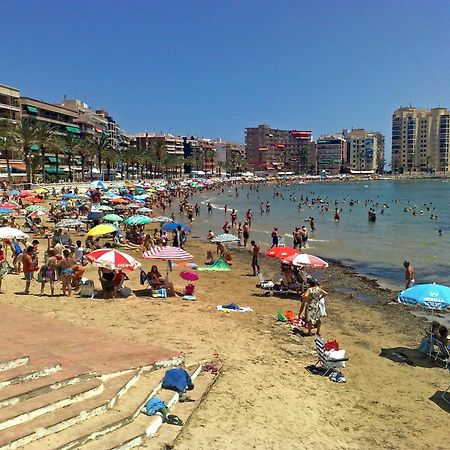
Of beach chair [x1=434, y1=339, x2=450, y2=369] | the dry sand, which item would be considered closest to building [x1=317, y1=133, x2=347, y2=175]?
the dry sand

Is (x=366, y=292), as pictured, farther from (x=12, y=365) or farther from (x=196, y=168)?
(x=196, y=168)

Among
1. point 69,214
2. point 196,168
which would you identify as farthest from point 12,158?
point 196,168

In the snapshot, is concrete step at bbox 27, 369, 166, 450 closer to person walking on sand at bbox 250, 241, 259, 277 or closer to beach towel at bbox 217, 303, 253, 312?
beach towel at bbox 217, 303, 253, 312

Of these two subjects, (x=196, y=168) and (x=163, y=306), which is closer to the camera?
(x=163, y=306)

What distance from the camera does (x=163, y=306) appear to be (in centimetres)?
1220

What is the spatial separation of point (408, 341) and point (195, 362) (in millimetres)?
5904

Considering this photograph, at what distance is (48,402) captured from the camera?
5.81 metres

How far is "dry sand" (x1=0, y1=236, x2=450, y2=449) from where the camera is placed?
21.4 ft

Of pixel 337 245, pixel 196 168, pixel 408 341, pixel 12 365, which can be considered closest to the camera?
pixel 12 365

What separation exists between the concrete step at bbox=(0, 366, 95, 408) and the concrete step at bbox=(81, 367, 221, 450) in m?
1.01

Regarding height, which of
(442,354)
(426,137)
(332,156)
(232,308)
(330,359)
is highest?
(426,137)

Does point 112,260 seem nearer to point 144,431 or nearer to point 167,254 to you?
point 167,254

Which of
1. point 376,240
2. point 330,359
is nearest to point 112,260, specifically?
point 330,359

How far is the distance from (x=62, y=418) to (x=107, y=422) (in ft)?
1.67
